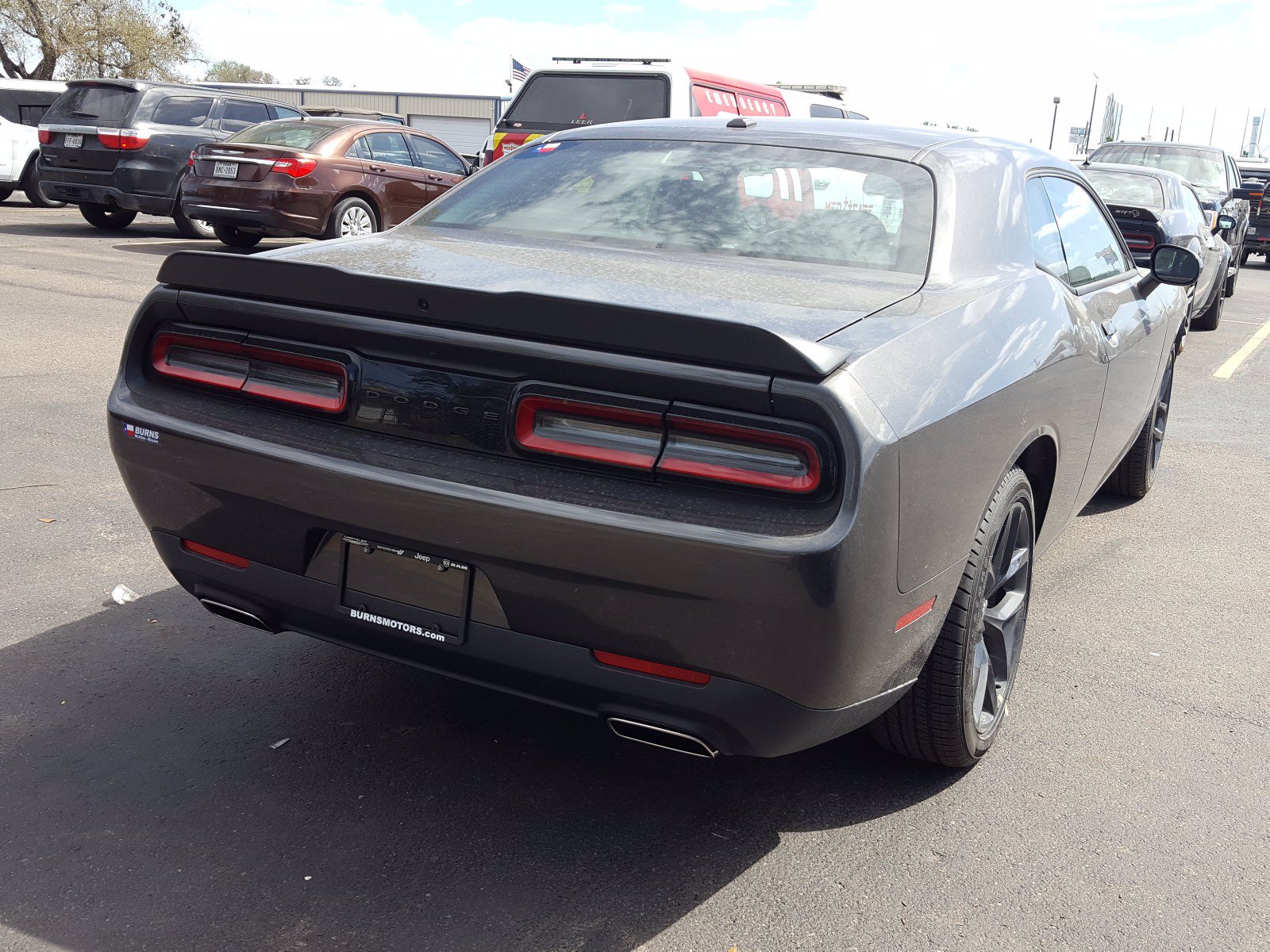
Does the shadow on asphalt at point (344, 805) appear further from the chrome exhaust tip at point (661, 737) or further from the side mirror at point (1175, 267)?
the side mirror at point (1175, 267)

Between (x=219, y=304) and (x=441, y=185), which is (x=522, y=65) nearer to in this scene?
(x=441, y=185)

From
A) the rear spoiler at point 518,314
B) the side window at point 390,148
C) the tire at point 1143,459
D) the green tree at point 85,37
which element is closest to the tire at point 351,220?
the side window at point 390,148

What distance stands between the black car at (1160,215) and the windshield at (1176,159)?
3.96 m

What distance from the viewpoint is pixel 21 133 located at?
17.6 m

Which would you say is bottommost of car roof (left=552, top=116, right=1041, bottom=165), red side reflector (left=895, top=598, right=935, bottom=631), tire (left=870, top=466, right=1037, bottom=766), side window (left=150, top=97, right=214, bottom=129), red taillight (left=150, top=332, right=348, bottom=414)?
tire (left=870, top=466, right=1037, bottom=766)

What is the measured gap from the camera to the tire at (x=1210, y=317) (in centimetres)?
1255

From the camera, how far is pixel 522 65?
38.1 m

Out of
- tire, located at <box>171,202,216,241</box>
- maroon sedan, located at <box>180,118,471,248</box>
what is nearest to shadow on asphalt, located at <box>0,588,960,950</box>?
maroon sedan, located at <box>180,118,471,248</box>

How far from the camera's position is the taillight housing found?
2182mm

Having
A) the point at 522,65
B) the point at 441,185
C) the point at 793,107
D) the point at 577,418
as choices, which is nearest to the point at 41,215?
the point at 441,185

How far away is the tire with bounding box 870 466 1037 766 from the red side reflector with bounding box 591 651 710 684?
71 centimetres

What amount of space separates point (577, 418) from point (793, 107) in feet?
44.0

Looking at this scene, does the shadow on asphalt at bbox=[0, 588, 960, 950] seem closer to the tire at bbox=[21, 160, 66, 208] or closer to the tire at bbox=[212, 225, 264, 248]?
the tire at bbox=[212, 225, 264, 248]

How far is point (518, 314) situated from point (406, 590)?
2.09 ft
